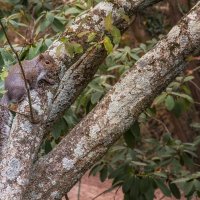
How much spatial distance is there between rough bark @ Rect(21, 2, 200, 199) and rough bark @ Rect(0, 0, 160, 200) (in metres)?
0.09

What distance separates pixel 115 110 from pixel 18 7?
6.46 ft

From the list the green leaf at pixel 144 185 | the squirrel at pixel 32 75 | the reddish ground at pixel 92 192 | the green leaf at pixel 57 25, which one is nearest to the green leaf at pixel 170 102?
the green leaf at pixel 144 185

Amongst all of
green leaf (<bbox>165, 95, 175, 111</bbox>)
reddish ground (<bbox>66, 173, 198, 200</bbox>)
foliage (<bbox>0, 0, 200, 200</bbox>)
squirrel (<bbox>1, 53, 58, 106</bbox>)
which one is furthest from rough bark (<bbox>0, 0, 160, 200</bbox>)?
reddish ground (<bbox>66, 173, 198, 200</bbox>)

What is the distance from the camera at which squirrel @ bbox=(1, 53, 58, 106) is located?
204cm

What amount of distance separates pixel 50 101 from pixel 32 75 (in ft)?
0.91

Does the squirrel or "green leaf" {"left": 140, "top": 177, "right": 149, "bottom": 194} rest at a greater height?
the squirrel

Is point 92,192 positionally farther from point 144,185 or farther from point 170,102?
point 170,102

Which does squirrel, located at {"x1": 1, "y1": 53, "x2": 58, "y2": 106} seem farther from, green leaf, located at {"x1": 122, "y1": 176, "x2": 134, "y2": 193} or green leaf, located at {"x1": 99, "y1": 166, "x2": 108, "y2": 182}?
green leaf, located at {"x1": 99, "y1": 166, "x2": 108, "y2": 182}

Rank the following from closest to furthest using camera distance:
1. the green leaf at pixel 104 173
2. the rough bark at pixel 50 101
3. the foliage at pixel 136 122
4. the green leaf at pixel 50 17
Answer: the rough bark at pixel 50 101
the foliage at pixel 136 122
the green leaf at pixel 50 17
the green leaf at pixel 104 173

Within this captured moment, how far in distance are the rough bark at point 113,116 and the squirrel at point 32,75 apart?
0.81 ft

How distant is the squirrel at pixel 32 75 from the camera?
204 centimetres

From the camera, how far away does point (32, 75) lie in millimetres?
2240

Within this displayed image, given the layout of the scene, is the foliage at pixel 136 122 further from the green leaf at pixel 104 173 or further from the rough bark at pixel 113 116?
the rough bark at pixel 113 116

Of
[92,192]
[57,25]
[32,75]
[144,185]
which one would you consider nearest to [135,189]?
[144,185]
